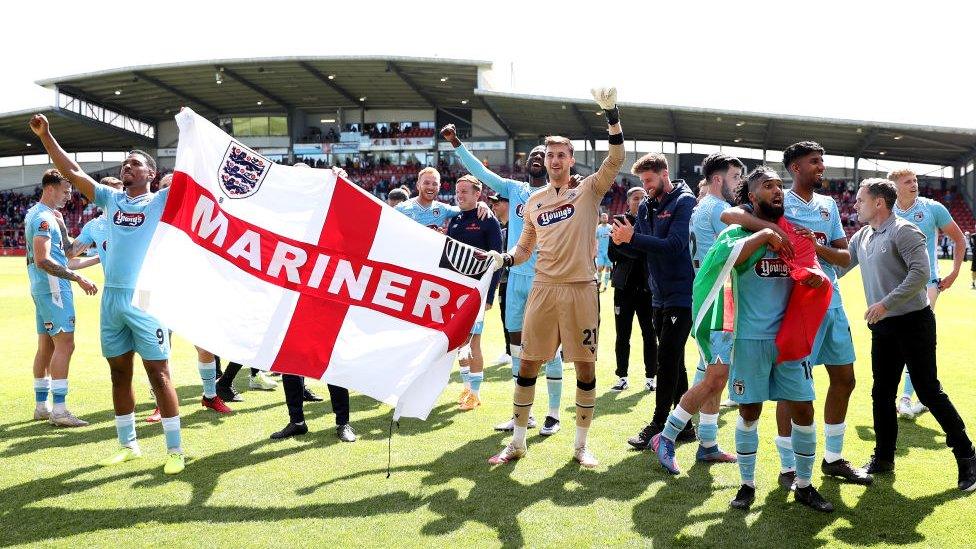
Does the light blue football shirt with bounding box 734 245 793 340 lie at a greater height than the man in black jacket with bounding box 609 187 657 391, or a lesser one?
greater

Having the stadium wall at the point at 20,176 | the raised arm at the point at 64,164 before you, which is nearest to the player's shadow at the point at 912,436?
the raised arm at the point at 64,164

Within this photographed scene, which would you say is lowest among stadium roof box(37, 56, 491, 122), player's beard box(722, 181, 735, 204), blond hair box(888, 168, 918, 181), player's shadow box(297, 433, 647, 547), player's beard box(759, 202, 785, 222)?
player's shadow box(297, 433, 647, 547)

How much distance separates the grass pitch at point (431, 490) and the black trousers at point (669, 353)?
1.31 feet

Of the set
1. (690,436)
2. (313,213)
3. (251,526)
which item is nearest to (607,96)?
(313,213)

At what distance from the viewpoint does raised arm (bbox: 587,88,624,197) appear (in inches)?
186

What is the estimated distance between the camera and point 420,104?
152ft

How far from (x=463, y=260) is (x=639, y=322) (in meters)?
3.16

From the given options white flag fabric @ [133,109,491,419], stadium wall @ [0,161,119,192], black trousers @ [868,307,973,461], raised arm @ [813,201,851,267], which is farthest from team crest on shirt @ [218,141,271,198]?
stadium wall @ [0,161,119,192]

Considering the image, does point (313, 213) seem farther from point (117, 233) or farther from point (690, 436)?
point (690, 436)

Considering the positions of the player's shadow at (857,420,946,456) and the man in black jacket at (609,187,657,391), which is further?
the man in black jacket at (609,187,657,391)

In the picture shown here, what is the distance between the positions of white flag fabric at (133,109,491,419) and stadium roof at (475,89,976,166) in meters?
31.6

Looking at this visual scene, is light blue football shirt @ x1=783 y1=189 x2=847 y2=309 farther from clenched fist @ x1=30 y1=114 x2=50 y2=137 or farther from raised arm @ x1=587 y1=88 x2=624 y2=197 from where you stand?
clenched fist @ x1=30 y1=114 x2=50 y2=137

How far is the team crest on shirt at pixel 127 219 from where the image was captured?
17.1 feet

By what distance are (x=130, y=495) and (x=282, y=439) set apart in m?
1.47
